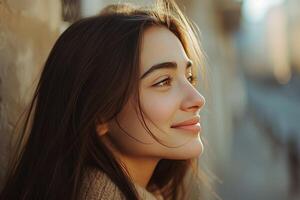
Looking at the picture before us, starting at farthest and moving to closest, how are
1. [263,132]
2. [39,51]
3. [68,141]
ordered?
[263,132] < [39,51] < [68,141]

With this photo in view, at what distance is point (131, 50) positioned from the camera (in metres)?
2.03

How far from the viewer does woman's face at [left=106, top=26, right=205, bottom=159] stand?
2031 mm

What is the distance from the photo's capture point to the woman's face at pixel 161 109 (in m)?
2.03

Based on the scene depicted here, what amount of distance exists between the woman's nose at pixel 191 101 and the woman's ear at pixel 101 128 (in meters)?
0.28

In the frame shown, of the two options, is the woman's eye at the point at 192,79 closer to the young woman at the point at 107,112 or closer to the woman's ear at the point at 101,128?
the young woman at the point at 107,112

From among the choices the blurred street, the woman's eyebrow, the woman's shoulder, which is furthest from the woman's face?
the blurred street

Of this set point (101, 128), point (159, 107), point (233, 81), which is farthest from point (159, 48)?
point (233, 81)

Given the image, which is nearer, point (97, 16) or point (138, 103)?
point (138, 103)

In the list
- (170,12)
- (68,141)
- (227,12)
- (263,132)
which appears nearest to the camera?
(68,141)

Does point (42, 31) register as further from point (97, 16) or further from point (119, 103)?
point (119, 103)

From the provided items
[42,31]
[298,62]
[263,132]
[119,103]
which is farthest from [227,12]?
[298,62]

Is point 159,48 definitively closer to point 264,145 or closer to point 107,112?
point 107,112

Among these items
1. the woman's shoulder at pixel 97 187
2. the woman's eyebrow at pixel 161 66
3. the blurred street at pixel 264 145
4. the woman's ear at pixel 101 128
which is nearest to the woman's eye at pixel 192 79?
the woman's eyebrow at pixel 161 66

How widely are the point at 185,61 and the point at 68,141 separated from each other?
494 mm
